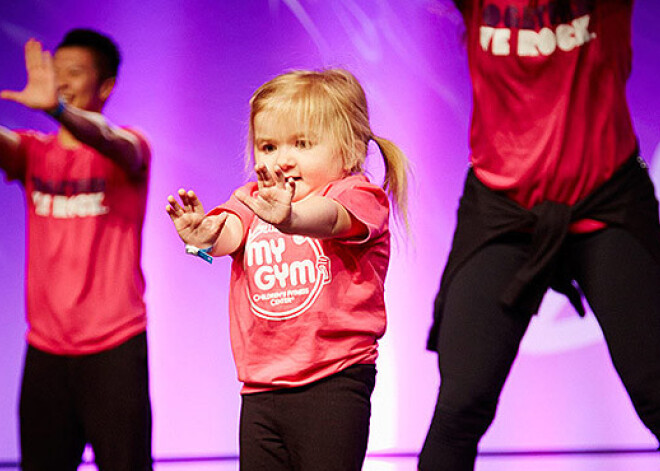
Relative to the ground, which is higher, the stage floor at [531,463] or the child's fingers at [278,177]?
the child's fingers at [278,177]

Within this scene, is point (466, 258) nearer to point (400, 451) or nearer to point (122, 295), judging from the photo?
point (122, 295)

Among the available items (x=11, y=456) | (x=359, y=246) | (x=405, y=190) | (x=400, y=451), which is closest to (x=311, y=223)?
(x=359, y=246)

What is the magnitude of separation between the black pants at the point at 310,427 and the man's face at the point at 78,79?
3.12 ft

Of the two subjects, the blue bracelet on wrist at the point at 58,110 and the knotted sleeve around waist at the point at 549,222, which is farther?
the blue bracelet on wrist at the point at 58,110

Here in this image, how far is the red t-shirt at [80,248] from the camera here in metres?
1.74

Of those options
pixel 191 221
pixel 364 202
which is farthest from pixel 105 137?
pixel 364 202

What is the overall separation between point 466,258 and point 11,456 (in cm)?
176

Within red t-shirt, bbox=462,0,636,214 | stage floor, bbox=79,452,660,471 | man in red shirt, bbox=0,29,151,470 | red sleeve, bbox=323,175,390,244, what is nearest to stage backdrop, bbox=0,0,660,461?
stage floor, bbox=79,452,660,471

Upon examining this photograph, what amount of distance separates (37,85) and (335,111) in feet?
2.00

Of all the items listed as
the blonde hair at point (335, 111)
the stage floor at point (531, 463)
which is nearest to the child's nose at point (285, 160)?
the blonde hair at point (335, 111)

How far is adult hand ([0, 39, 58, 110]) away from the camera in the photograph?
1.63 metres

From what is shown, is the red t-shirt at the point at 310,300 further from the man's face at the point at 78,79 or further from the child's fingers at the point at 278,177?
the man's face at the point at 78,79

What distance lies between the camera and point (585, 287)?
126 centimetres

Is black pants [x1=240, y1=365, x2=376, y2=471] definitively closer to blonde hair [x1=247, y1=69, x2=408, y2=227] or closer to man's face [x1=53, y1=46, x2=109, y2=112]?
blonde hair [x1=247, y1=69, x2=408, y2=227]
